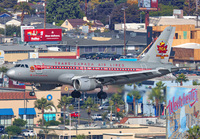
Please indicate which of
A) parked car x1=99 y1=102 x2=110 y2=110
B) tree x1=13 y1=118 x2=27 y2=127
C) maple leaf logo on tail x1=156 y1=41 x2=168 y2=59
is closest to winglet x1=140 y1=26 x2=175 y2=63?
maple leaf logo on tail x1=156 y1=41 x2=168 y2=59

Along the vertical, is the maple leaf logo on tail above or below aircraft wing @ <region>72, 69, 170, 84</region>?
above

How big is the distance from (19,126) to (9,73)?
7570 cm

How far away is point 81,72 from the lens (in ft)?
253

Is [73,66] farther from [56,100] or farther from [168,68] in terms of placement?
[56,100]

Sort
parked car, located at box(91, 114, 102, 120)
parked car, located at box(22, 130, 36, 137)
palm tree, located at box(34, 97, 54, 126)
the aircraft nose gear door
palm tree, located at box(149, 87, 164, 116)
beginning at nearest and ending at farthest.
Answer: the aircraft nose gear door, palm tree, located at box(149, 87, 164, 116), parked car, located at box(22, 130, 36, 137), palm tree, located at box(34, 97, 54, 126), parked car, located at box(91, 114, 102, 120)

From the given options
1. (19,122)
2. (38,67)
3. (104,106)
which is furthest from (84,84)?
(104,106)

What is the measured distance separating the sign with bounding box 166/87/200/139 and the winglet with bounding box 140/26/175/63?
1282cm

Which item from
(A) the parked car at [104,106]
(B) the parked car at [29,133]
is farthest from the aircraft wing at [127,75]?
(A) the parked car at [104,106]

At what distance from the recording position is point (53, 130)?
12950 centimetres

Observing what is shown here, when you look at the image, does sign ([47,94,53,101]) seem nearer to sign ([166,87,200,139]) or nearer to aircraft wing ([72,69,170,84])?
sign ([166,87,200,139])

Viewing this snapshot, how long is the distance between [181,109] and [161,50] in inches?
658

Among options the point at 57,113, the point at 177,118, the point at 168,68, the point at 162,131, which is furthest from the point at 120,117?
the point at 168,68

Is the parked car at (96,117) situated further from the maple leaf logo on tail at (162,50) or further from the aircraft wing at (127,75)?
the aircraft wing at (127,75)

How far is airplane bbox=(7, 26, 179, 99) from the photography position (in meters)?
74.4
